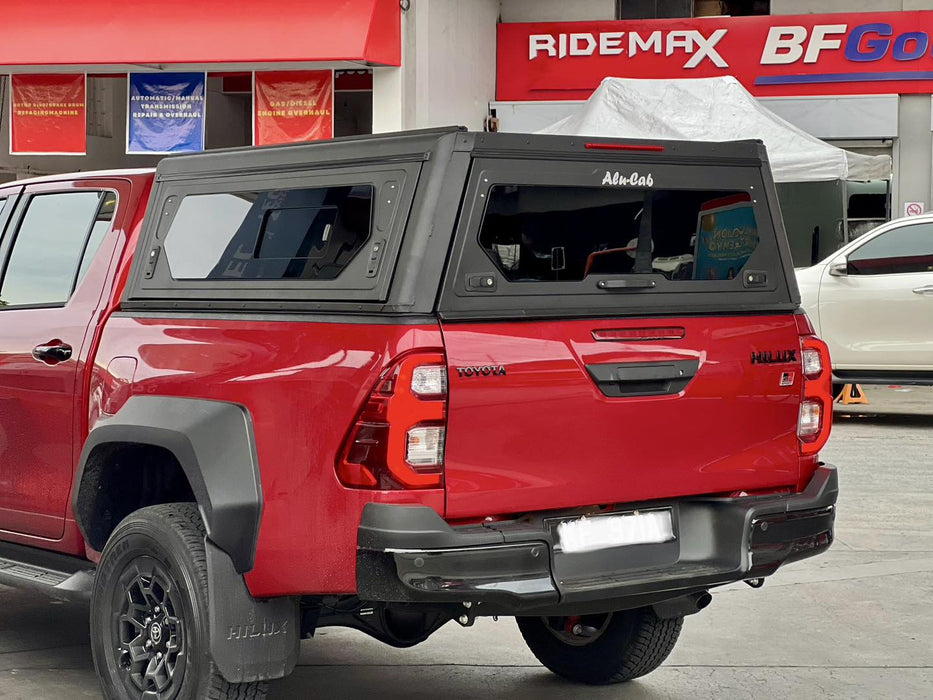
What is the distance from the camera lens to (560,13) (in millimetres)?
19203

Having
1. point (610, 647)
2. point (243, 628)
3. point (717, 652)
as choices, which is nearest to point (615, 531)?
point (243, 628)

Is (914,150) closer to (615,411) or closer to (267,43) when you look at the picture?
(267,43)

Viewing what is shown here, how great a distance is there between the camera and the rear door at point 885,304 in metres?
12.4

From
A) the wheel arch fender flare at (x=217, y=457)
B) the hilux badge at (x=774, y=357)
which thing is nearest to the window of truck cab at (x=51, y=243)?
the wheel arch fender flare at (x=217, y=457)

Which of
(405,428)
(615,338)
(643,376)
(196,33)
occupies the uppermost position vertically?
(196,33)

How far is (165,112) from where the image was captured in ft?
54.9

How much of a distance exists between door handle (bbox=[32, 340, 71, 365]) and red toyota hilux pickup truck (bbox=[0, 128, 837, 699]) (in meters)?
0.01

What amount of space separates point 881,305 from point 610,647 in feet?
27.0

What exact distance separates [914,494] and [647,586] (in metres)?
5.71

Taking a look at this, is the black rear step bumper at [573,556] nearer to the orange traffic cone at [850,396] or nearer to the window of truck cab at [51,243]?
the window of truck cab at [51,243]

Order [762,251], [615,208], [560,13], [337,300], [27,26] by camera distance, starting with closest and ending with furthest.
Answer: [337,300], [615,208], [762,251], [27,26], [560,13]

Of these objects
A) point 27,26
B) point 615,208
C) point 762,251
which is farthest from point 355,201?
point 27,26

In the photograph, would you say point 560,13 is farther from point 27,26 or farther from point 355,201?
point 355,201

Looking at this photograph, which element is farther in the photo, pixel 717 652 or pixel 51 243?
pixel 717 652
